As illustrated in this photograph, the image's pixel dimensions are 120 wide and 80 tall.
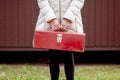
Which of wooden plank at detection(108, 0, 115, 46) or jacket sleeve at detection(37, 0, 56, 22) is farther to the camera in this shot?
wooden plank at detection(108, 0, 115, 46)

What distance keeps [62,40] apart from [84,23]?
15.8ft

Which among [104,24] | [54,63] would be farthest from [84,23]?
[54,63]

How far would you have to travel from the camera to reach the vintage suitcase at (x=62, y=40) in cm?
614

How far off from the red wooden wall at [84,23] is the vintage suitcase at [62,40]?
4655 millimetres

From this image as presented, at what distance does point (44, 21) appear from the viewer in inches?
249

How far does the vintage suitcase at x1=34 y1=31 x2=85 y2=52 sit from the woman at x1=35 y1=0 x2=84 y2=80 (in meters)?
0.11

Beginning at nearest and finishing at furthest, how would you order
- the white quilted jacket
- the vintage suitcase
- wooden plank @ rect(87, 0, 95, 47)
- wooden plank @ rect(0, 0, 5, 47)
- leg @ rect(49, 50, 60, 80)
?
1. the vintage suitcase
2. the white quilted jacket
3. leg @ rect(49, 50, 60, 80)
4. wooden plank @ rect(0, 0, 5, 47)
5. wooden plank @ rect(87, 0, 95, 47)

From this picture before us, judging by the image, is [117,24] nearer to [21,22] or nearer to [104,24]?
[104,24]

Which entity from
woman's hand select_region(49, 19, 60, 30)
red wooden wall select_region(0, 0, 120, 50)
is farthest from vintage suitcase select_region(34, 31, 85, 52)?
red wooden wall select_region(0, 0, 120, 50)

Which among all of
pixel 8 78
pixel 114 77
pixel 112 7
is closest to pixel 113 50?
pixel 112 7

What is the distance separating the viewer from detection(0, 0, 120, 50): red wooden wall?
10.8m

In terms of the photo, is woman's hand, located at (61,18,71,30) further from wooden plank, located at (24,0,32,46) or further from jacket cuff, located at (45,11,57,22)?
wooden plank, located at (24,0,32,46)

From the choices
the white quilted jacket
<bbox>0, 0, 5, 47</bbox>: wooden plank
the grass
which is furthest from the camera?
<bbox>0, 0, 5, 47</bbox>: wooden plank

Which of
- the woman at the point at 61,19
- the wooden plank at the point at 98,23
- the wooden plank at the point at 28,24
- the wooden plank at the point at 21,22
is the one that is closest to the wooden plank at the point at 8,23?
the wooden plank at the point at 21,22
